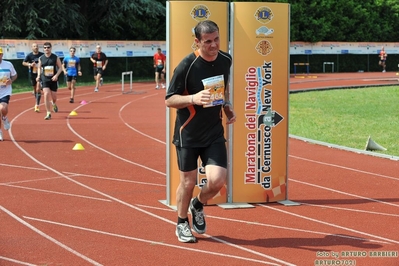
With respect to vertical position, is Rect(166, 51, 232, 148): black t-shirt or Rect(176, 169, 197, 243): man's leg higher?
Rect(166, 51, 232, 148): black t-shirt

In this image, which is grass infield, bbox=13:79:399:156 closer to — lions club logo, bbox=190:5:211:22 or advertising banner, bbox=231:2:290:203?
advertising banner, bbox=231:2:290:203

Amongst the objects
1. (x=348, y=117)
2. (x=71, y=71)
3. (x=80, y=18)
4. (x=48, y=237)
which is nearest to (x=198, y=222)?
(x=48, y=237)

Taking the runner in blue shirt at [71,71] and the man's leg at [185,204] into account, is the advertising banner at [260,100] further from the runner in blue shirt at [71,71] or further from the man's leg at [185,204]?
the runner in blue shirt at [71,71]

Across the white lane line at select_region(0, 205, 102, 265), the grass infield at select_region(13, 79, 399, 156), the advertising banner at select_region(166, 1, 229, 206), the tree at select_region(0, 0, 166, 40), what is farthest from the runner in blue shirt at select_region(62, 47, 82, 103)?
the advertising banner at select_region(166, 1, 229, 206)

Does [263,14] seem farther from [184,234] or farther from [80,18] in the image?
[80,18]

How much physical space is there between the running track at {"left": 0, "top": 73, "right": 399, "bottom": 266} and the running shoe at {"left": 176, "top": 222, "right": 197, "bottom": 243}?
0.08 meters

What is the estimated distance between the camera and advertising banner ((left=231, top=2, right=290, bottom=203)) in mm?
9430

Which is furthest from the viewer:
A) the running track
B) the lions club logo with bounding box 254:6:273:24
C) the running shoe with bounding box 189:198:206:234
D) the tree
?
the tree

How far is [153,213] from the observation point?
9.04 m

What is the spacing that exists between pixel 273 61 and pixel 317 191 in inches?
83.9

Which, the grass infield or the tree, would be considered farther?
the tree

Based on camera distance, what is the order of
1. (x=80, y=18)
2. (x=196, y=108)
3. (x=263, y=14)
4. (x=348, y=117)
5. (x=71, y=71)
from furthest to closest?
1. (x=80, y=18)
2. (x=71, y=71)
3. (x=348, y=117)
4. (x=263, y=14)
5. (x=196, y=108)

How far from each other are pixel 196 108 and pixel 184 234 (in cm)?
124

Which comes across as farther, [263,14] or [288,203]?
[288,203]
